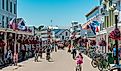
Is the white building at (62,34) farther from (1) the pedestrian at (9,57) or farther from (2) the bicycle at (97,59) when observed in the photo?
(2) the bicycle at (97,59)

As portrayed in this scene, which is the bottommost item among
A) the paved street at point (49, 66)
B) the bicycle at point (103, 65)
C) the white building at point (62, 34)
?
the paved street at point (49, 66)

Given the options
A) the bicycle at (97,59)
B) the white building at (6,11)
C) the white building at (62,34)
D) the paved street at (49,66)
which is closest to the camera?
the bicycle at (97,59)

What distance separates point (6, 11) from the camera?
5206 cm

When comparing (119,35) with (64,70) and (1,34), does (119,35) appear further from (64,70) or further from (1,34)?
(1,34)

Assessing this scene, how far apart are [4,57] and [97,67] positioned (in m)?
9.79

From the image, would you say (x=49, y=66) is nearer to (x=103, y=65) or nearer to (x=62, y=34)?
(x=103, y=65)

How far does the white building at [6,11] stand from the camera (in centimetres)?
4912

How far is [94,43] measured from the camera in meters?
67.2

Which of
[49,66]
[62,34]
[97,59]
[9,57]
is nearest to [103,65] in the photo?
[97,59]

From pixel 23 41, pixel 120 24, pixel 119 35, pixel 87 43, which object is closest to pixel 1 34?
pixel 23 41

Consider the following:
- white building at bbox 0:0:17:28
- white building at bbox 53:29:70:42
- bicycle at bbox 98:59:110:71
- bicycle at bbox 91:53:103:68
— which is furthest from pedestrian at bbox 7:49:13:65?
white building at bbox 53:29:70:42

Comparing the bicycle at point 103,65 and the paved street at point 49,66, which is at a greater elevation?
the bicycle at point 103,65

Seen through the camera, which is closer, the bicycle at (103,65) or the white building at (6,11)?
the bicycle at (103,65)

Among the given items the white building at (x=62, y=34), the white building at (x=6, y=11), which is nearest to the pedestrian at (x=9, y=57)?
the white building at (x=6, y=11)
